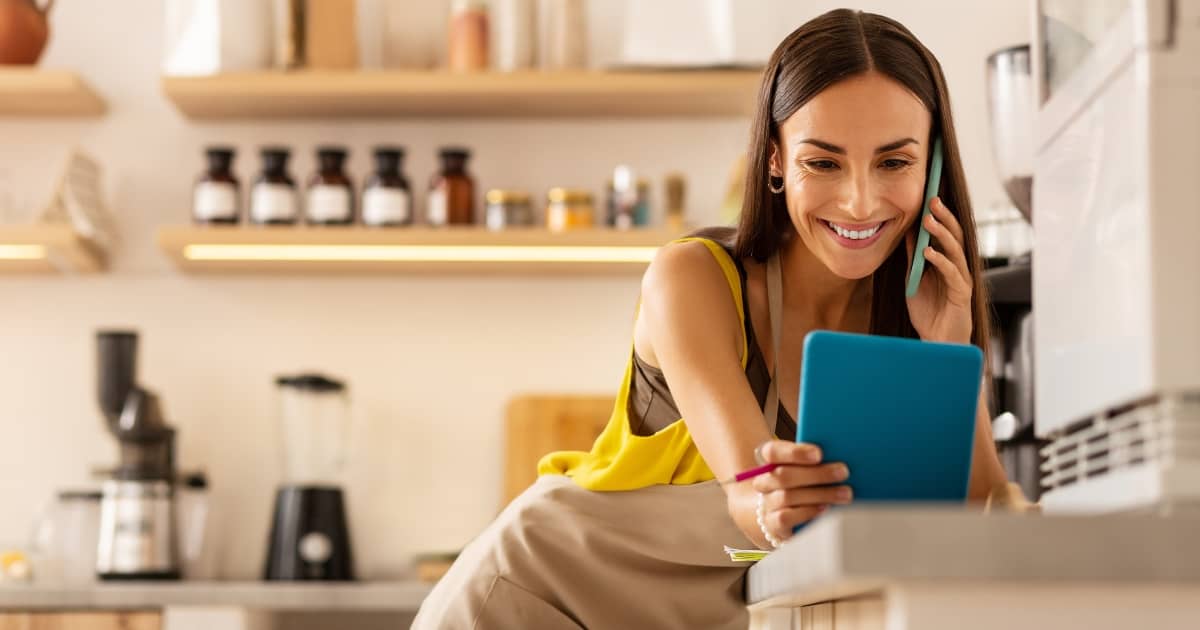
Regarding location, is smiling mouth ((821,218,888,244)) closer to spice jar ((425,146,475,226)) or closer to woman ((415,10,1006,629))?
woman ((415,10,1006,629))

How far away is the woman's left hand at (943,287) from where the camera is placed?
1258mm

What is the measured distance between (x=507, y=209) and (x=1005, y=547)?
7.91 ft

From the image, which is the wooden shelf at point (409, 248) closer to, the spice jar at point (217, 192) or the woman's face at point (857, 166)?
the spice jar at point (217, 192)

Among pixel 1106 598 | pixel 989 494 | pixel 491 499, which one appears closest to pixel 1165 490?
pixel 1106 598

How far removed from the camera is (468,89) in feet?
9.50

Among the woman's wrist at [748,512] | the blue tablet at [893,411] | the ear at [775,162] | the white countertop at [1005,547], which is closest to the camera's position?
the white countertop at [1005,547]

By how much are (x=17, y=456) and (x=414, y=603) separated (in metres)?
1.04

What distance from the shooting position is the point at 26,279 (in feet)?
10.2

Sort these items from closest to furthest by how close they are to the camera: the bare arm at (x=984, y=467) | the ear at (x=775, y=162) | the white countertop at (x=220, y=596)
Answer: the bare arm at (x=984, y=467) → the ear at (x=775, y=162) → the white countertop at (x=220, y=596)

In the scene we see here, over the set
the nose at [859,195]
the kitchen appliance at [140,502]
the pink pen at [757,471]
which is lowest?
the kitchen appliance at [140,502]

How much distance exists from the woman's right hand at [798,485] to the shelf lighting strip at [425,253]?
1948mm

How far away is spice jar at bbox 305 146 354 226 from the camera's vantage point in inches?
114

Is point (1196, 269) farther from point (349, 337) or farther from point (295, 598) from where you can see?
point (349, 337)

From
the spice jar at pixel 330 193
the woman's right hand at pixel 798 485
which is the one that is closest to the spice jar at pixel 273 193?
the spice jar at pixel 330 193
